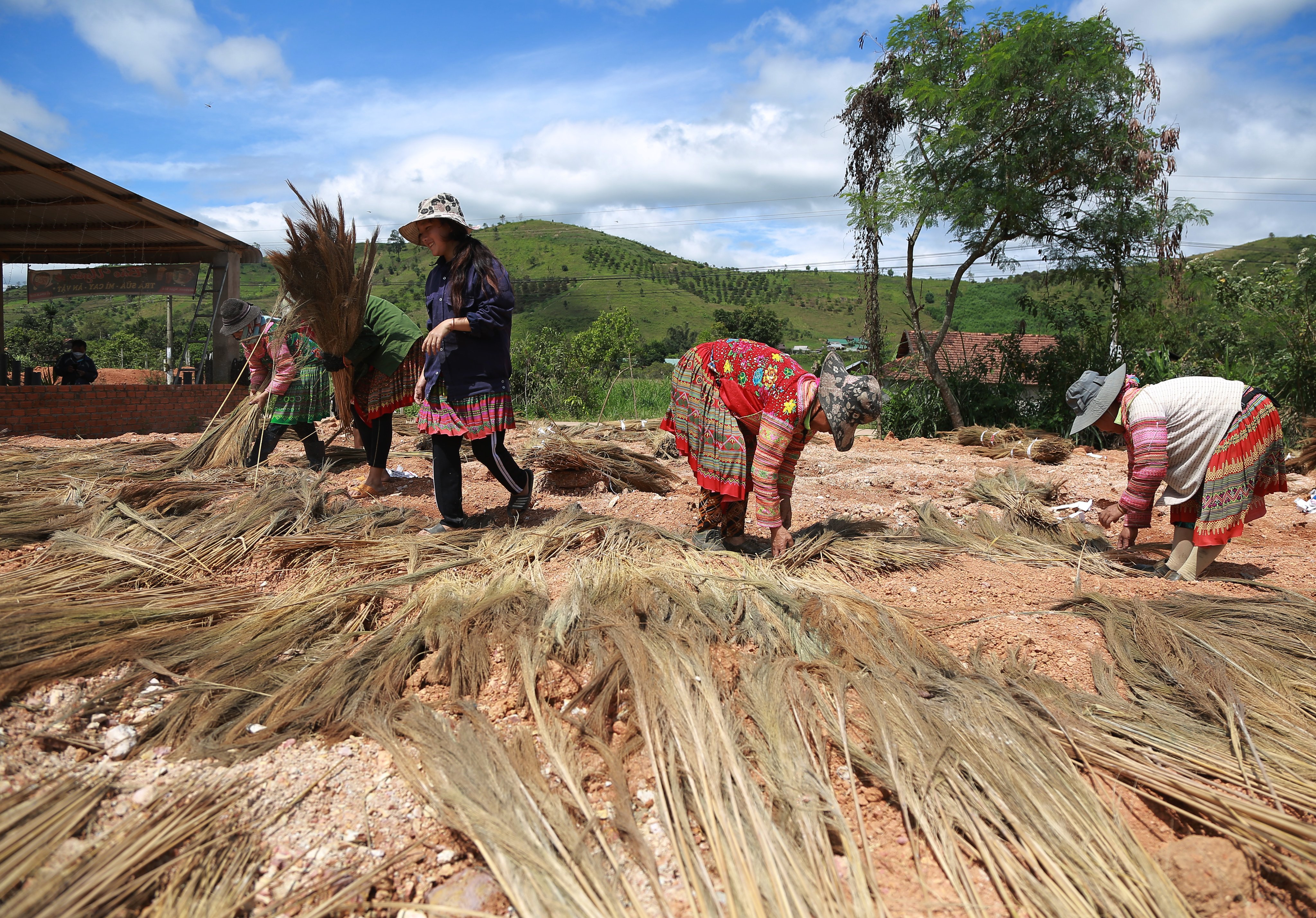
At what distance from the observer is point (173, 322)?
53625 mm

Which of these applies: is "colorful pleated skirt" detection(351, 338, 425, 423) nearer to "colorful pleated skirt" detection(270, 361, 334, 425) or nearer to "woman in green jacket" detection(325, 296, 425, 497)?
"woman in green jacket" detection(325, 296, 425, 497)

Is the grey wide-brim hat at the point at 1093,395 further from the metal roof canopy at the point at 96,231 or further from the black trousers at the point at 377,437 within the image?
the metal roof canopy at the point at 96,231

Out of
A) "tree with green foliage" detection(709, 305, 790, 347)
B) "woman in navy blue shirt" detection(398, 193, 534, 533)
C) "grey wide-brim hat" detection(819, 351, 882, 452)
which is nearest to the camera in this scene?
"grey wide-brim hat" detection(819, 351, 882, 452)

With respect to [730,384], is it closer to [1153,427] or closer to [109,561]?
[1153,427]

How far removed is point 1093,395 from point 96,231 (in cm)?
1011

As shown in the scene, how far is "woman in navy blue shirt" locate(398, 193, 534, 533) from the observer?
10.3 feet

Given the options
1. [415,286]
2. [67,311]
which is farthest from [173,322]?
[415,286]

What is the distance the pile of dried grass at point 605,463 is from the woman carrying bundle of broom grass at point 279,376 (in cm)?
133

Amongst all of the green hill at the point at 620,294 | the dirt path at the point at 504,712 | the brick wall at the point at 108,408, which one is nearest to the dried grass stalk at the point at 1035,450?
the dirt path at the point at 504,712

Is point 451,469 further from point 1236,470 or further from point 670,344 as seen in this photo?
point 670,344

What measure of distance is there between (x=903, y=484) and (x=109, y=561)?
452 centimetres

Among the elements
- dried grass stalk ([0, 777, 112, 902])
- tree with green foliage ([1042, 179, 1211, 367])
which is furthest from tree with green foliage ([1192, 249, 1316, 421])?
dried grass stalk ([0, 777, 112, 902])

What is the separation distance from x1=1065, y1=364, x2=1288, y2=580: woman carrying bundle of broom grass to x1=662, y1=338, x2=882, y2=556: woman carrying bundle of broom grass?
906 mm

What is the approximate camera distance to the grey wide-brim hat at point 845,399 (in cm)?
272
